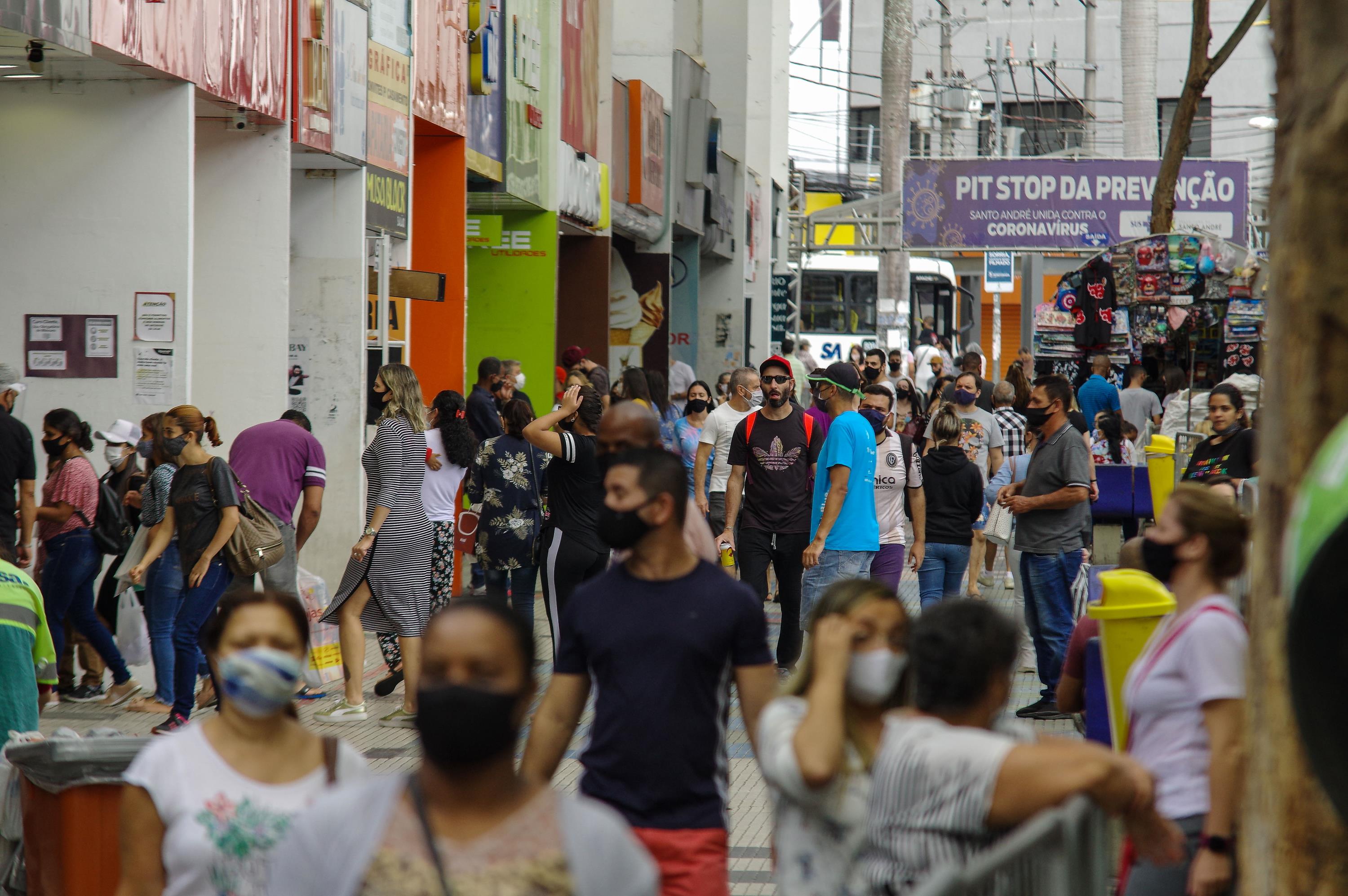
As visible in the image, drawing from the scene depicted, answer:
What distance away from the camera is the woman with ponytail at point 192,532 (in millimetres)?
8445

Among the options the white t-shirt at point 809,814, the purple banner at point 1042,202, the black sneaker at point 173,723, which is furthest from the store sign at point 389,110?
the purple banner at point 1042,202

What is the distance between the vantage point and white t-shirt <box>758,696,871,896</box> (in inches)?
127

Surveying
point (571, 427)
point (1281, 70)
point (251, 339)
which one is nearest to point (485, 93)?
point (251, 339)

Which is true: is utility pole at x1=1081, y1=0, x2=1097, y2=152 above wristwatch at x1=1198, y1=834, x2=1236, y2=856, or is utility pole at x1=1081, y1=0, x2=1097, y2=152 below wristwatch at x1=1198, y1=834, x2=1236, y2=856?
above

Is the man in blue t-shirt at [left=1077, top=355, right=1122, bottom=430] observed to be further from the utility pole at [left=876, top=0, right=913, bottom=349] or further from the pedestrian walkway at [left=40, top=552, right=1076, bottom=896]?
the utility pole at [left=876, top=0, right=913, bottom=349]

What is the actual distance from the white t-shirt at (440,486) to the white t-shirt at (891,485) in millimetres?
2594

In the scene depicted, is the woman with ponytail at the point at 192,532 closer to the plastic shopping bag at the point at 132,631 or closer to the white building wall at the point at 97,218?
the plastic shopping bag at the point at 132,631

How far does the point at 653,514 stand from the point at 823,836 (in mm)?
1029

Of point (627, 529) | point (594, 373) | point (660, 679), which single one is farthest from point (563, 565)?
point (594, 373)

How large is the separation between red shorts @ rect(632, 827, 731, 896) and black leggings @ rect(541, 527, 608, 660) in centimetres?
470

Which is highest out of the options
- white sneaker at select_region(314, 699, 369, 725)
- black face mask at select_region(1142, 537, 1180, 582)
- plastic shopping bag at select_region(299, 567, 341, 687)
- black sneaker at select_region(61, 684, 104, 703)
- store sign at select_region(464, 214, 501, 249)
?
store sign at select_region(464, 214, 501, 249)

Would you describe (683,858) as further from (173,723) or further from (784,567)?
(784,567)

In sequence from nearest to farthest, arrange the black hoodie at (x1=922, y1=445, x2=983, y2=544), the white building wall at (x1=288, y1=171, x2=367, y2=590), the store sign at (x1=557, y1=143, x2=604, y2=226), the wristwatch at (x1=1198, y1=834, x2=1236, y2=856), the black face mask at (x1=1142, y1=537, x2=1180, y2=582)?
the wristwatch at (x1=1198, y1=834, x2=1236, y2=856), the black face mask at (x1=1142, y1=537, x2=1180, y2=582), the black hoodie at (x1=922, y1=445, x2=983, y2=544), the white building wall at (x1=288, y1=171, x2=367, y2=590), the store sign at (x1=557, y1=143, x2=604, y2=226)

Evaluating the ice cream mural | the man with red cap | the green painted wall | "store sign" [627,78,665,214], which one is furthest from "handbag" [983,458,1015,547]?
the ice cream mural
